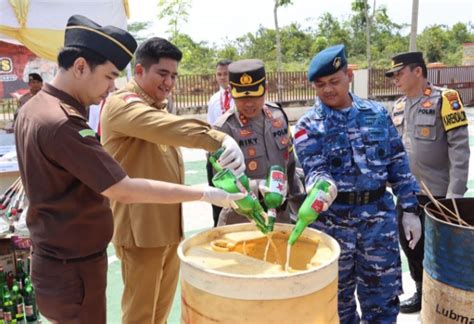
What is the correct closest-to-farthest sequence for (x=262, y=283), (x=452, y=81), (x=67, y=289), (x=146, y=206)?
(x=262, y=283) < (x=67, y=289) < (x=146, y=206) < (x=452, y=81)

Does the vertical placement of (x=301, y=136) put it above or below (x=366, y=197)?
above

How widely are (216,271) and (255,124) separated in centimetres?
150

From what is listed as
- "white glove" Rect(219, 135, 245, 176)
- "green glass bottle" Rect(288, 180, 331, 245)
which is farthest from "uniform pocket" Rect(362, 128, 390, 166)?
"white glove" Rect(219, 135, 245, 176)

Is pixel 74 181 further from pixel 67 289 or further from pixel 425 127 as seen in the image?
pixel 425 127

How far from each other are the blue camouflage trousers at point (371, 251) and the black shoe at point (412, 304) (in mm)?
820

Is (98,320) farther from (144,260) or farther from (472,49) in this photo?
(472,49)

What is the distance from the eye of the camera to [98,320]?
183 cm

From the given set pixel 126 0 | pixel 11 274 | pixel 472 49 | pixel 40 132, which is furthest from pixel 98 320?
pixel 472 49

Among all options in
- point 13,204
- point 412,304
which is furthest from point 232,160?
point 412,304

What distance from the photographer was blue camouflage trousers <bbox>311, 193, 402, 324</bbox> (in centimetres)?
230

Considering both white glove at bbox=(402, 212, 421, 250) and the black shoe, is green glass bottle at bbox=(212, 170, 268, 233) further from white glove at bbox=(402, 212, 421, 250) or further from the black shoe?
the black shoe

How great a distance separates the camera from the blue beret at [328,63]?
229 centimetres

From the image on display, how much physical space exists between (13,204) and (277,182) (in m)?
1.88

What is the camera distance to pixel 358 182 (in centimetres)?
229
